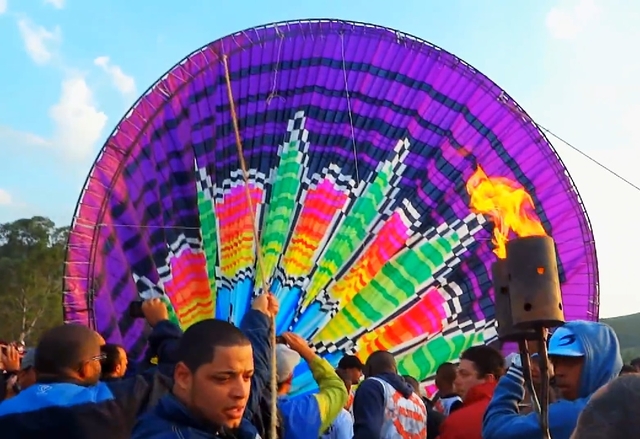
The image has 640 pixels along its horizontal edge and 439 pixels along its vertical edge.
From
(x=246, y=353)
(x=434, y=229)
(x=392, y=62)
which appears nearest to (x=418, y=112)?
(x=392, y=62)

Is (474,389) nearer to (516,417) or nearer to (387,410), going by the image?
(387,410)

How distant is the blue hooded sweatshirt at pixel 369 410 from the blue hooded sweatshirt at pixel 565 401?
4.66 ft

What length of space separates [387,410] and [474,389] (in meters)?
0.53

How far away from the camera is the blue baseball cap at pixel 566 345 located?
2.33m

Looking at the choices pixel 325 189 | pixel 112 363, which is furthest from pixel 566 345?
pixel 325 189

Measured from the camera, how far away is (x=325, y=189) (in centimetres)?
755

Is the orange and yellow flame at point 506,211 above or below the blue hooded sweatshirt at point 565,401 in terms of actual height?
above

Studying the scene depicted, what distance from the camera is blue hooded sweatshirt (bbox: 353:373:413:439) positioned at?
12.4 ft

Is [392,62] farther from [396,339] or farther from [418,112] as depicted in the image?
[396,339]

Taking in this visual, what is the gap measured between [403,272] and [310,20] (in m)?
2.50

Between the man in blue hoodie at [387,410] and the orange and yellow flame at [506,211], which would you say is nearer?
the orange and yellow flame at [506,211]

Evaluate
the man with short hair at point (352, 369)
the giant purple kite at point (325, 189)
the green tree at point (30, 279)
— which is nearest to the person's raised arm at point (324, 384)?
the man with short hair at point (352, 369)

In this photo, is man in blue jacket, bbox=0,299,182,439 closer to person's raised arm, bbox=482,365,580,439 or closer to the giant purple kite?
person's raised arm, bbox=482,365,580,439

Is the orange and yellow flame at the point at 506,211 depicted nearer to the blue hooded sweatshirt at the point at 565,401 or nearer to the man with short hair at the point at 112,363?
the blue hooded sweatshirt at the point at 565,401
